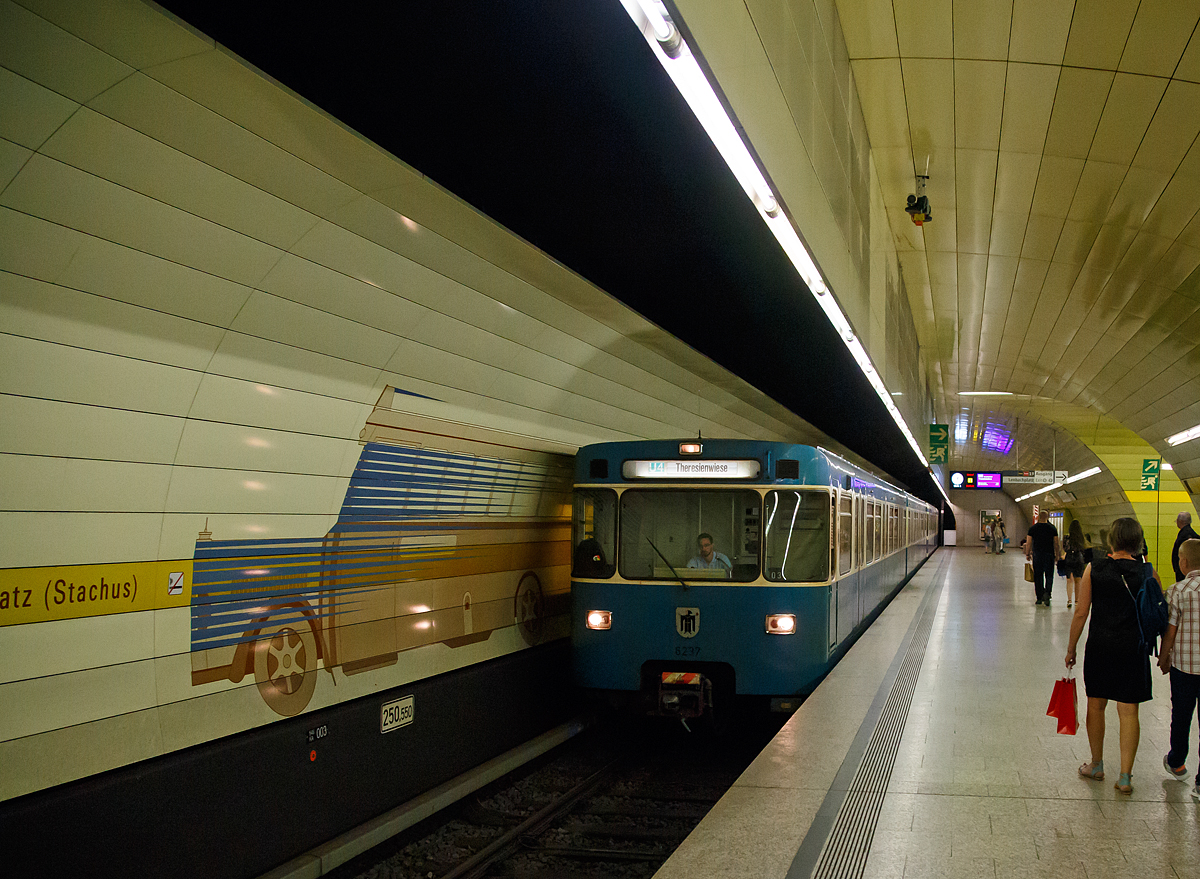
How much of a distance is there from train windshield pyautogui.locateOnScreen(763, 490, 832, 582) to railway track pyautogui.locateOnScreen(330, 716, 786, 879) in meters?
1.27

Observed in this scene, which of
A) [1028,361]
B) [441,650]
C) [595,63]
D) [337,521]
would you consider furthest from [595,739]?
[1028,361]

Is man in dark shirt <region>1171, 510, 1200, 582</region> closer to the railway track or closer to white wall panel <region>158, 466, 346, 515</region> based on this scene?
the railway track

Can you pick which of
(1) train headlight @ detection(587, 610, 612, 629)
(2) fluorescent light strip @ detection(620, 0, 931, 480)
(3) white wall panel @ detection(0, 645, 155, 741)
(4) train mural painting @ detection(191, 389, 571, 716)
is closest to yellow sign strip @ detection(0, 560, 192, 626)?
(4) train mural painting @ detection(191, 389, 571, 716)

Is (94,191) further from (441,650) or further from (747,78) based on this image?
(441,650)

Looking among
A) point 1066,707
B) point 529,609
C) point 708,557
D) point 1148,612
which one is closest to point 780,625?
point 708,557

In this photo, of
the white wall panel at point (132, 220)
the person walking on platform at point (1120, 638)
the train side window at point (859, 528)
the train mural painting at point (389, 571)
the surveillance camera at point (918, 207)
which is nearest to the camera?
the white wall panel at point (132, 220)

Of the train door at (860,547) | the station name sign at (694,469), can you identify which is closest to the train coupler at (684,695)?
the station name sign at (694,469)

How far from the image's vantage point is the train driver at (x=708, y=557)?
8328 millimetres

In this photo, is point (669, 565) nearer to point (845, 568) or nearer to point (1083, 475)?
point (845, 568)

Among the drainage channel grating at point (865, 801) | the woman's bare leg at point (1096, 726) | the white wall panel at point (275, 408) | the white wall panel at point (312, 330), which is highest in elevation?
the white wall panel at point (312, 330)

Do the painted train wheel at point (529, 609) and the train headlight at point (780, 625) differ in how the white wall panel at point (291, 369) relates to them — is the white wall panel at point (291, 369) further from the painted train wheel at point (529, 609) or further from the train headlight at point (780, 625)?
the train headlight at point (780, 625)

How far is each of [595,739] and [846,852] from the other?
17.9ft

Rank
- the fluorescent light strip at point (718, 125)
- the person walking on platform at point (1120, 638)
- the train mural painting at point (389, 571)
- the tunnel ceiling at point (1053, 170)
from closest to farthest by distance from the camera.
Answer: the fluorescent light strip at point (718, 125)
the train mural painting at point (389, 571)
the person walking on platform at point (1120, 638)
the tunnel ceiling at point (1053, 170)

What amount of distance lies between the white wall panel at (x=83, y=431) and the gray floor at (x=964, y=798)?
3098 millimetres
